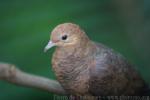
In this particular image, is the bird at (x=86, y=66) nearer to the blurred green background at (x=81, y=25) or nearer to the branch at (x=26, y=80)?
the branch at (x=26, y=80)

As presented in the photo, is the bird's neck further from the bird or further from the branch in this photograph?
the branch

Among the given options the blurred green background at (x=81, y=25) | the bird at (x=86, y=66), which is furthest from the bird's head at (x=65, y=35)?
the blurred green background at (x=81, y=25)

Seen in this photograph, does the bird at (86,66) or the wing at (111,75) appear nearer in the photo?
the bird at (86,66)

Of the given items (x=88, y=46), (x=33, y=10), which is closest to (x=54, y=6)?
(x=33, y=10)

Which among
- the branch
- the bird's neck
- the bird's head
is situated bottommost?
the branch

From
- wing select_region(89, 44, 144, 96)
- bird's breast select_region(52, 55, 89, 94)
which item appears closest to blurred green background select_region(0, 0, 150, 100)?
wing select_region(89, 44, 144, 96)

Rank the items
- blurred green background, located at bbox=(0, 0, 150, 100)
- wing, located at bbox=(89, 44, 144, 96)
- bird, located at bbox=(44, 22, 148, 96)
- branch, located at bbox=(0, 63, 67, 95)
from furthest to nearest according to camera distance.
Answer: blurred green background, located at bbox=(0, 0, 150, 100)
wing, located at bbox=(89, 44, 144, 96)
bird, located at bbox=(44, 22, 148, 96)
branch, located at bbox=(0, 63, 67, 95)

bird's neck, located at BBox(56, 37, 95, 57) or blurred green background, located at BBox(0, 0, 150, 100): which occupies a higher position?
blurred green background, located at BBox(0, 0, 150, 100)

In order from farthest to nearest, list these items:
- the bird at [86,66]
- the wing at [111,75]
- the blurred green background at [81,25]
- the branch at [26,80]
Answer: the blurred green background at [81,25], the wing at [111,75], the bird at [86,66], the branch at [26,80]
